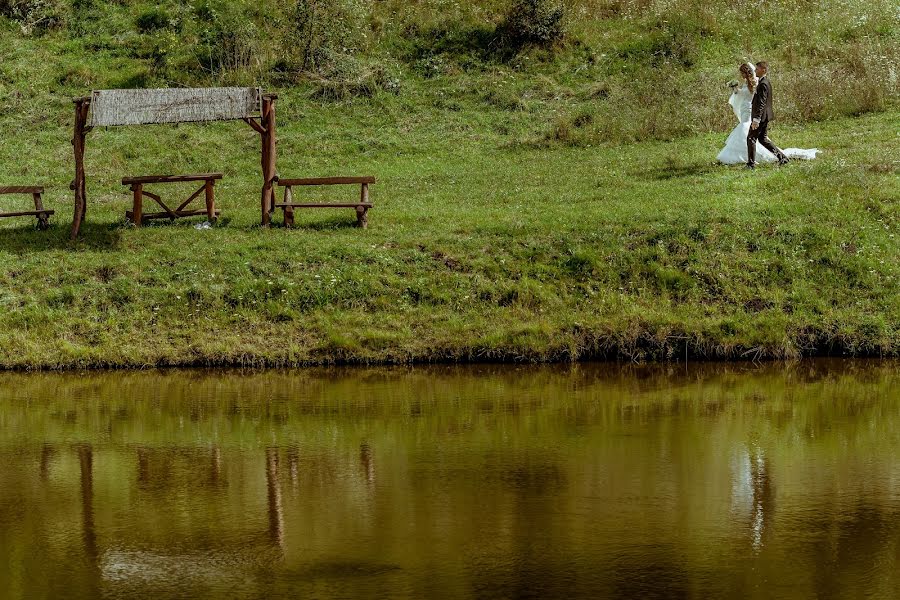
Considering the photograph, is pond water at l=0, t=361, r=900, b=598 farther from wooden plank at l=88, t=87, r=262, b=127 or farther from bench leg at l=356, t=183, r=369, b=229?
wooden plank at l=88, t=87, r=262, b=127

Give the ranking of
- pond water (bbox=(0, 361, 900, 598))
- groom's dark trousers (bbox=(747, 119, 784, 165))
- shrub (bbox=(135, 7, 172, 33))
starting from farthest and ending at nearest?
shrub (bbox=(135, 7, 172, 33)) < groom's dark trousers (bbox=(747, 119, 784, 165)) < pond water (bbox=(0, 361, 900, 598))

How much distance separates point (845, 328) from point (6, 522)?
1468cm

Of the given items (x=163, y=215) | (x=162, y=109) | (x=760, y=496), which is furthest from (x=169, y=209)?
(x=760, y=496)

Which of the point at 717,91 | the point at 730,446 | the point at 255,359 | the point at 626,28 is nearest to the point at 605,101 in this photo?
the point at 717,91

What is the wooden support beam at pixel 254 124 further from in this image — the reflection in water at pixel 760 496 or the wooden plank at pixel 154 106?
the reflection in water at pixel 760 496

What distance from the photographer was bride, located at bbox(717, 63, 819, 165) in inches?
1140

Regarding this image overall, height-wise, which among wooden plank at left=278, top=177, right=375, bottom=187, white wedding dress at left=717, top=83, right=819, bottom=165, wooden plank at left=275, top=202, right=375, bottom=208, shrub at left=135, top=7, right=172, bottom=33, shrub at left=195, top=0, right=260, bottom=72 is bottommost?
wooden plank at left=275, top=202, right=375, bottom=208

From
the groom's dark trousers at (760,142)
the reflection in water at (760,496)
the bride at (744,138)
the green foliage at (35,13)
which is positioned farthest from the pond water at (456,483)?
the green foliage at (35,13)

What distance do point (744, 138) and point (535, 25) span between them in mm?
13380

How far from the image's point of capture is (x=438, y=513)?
12562mm

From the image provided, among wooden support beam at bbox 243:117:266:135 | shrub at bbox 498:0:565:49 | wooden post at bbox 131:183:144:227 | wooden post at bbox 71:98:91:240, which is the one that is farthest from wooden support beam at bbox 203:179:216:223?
shrub at bbox 498:0:565:49

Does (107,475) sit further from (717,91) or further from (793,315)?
(717,91)

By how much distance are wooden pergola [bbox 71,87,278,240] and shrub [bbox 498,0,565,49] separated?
658 inches

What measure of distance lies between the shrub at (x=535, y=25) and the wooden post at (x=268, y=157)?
1638cm
